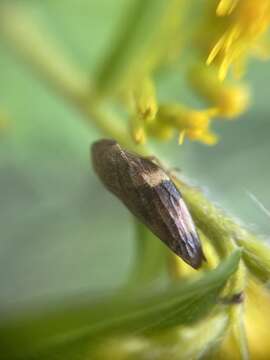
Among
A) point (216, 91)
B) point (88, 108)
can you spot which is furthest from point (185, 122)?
point (88, 108)

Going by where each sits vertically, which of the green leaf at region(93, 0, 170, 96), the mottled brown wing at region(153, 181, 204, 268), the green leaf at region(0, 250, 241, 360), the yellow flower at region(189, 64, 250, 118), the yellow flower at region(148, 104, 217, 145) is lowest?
the green leaf at region(0, 250, 241, 360)

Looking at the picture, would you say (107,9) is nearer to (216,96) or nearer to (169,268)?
(216,96)

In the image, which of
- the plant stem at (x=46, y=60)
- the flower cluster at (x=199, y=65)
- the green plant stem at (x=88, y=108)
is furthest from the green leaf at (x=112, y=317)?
the plant stem at (x=46, y=60)

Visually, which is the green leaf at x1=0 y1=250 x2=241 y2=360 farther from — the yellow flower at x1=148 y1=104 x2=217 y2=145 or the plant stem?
the plant stem

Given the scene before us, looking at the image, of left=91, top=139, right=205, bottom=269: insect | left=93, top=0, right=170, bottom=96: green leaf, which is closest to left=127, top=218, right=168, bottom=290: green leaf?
left=91, top=139, right=205, bottom=269: insect

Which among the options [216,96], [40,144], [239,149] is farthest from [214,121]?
[40,144]

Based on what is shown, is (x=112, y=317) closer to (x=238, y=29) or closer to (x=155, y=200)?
(x=155, y=200)

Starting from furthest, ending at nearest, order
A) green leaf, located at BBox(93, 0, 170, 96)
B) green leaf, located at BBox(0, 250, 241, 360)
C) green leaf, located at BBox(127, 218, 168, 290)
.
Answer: green leaf, located at BBox(93, 0, 170, 96) < green leaf, located at BBox(127, 218, 168, 290) < green leaf, located at BBox(0, 250, 241, 360)
